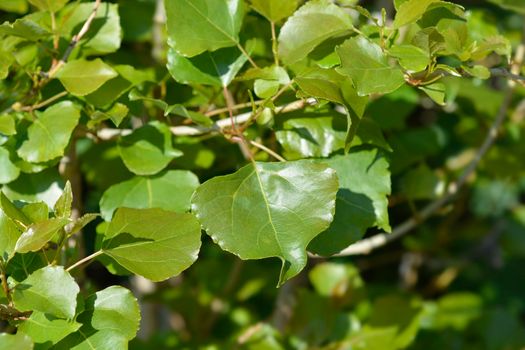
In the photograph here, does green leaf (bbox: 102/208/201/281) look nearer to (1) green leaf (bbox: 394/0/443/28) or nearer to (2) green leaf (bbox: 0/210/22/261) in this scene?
(2) green leaf (bbox: 0/210/22/261)

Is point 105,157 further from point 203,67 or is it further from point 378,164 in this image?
point 378,164

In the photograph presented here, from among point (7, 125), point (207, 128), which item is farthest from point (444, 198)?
point (7, 125)

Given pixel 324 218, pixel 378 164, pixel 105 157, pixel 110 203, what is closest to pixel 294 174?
pixel 324 218

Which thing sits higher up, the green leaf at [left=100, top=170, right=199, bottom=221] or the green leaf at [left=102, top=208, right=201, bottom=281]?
the green leaf at [left=102, top=208, right=201, bottom=281]

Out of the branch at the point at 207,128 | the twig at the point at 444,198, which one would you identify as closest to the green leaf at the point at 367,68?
the branch at the point at 207,128

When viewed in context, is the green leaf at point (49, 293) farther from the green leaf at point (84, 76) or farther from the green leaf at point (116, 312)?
the green leaf at point (84, 76)

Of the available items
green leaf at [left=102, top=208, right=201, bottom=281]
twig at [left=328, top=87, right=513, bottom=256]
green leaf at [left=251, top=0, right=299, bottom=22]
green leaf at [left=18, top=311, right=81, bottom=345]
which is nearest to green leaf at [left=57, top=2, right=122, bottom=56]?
green leaf at [left=251, top=0, right=299, bottom=22]

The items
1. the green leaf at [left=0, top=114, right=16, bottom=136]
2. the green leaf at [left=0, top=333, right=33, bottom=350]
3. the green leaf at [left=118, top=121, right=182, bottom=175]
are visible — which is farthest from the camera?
the green leaf at [left=118, top=121, right=182, bottom=175]
